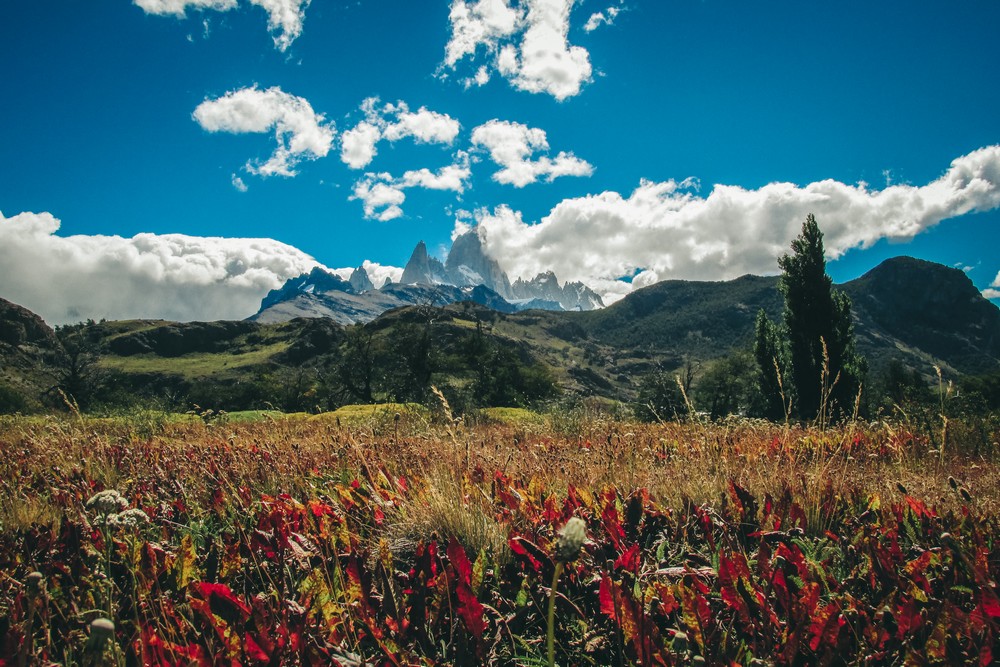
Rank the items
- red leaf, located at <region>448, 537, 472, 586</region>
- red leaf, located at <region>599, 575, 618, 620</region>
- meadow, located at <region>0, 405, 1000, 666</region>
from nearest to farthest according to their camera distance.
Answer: meadow, located at <region>0, 405, 1000, 666</region>, red leaf, located at <region>599, 575, 618, 620</region>, red leaf, located at <region>448, 537, 472, 586</region>

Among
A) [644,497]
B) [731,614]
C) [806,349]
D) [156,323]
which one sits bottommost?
[731,614]

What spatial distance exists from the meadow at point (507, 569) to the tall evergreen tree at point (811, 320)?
22130mm

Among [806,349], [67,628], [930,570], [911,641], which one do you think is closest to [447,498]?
[67,628]

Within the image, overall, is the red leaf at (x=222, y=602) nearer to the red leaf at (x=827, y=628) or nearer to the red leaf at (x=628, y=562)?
the red leaf at (x=628, y=562)

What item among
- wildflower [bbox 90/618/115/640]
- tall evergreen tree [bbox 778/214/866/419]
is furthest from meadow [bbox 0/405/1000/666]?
tall evergreen tree [bbox 778/214/866/419]

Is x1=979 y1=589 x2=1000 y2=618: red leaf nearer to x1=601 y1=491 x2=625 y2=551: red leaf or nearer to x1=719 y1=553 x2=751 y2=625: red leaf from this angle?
x1=719 y1=553 x2=751 y2=625: red leaf

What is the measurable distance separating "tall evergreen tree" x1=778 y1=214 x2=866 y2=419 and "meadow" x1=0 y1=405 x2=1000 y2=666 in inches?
871

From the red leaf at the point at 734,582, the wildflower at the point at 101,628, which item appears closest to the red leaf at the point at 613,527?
the red leaf at the point at 734,582

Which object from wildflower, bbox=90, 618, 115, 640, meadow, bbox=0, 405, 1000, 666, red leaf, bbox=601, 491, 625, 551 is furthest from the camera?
red leaf, bbox=601, 491, 625, 551

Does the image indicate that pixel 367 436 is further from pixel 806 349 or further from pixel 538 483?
pixel 806 349

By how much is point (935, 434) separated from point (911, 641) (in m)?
5.61

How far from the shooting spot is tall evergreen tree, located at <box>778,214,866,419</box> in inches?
899

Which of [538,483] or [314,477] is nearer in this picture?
[538,483]

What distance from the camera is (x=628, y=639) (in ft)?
5.07
